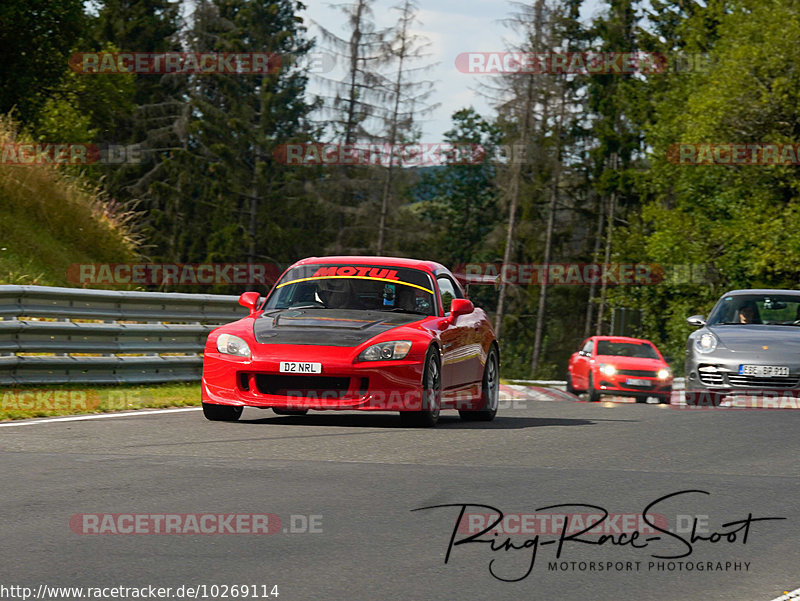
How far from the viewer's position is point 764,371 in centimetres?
1620

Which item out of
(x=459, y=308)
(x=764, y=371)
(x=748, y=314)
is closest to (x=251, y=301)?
(x=459, y=308)

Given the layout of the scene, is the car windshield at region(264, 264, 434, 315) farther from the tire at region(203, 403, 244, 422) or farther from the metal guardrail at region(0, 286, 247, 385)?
the metal guardrail at region(0, 286, 247, 385)

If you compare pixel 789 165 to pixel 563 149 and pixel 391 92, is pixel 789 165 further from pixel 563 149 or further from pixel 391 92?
pixel 563 149

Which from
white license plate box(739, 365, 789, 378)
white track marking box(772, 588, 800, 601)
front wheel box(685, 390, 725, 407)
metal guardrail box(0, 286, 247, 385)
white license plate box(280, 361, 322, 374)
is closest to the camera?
white track marking box(772, 588, 800, 601)

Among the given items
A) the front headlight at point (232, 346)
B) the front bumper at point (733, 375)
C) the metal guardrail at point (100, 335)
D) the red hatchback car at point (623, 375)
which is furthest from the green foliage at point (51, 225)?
the front bumper at point (733, 375)

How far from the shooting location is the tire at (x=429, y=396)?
11.0 m

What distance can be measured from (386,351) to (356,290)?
1407 mm

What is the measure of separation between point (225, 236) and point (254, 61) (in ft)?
33.7

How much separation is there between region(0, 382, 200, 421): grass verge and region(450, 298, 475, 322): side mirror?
9.79 ft

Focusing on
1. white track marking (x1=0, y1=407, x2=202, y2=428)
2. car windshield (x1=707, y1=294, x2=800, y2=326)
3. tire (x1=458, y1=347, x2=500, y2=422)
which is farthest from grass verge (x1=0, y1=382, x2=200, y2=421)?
car windshield (x1=707, y1=294, x2=800, y2=326)

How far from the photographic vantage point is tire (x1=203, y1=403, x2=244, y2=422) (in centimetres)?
1111

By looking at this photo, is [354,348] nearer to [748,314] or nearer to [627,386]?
[748,314]

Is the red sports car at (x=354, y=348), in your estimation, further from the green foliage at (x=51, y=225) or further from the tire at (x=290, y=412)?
the green foliage at (x=51, y=225)

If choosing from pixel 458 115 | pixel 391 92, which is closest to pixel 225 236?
pixel 391 92
